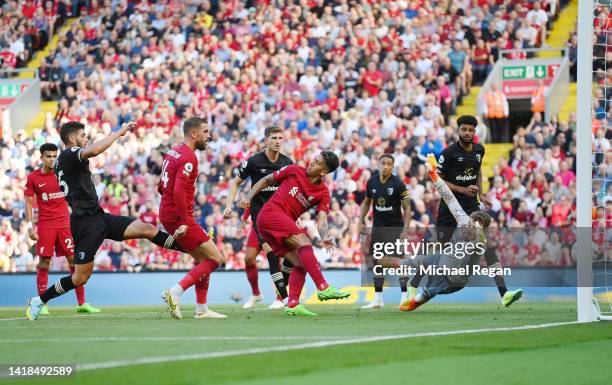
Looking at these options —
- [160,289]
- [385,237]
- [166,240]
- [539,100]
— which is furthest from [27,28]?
[166,240]

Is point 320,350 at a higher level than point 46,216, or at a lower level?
lower

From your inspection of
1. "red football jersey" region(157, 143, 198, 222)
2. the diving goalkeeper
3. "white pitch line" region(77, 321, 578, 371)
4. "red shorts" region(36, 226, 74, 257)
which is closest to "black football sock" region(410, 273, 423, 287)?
the diving goalkeeper

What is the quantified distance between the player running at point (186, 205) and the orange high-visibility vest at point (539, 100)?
14.3 meters

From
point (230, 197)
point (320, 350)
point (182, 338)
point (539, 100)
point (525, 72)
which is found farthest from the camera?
point (525, 72)

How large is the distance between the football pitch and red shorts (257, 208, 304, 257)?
107 cm

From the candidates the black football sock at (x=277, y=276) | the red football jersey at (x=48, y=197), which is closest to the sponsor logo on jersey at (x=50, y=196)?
the red football jersey at (x=48, y=197)

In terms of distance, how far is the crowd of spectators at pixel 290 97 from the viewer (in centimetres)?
2288

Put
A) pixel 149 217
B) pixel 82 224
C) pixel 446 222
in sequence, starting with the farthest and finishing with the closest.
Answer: pixel 149 217, pixel 446 222, pixel 82 224

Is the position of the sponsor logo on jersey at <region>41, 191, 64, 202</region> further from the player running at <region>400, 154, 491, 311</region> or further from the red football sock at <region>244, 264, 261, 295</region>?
the player running at <region>400, 154, 491, 311</region>

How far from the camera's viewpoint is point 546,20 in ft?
90.2

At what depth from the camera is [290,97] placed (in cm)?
2792

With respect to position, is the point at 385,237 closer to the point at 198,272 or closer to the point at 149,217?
the point at 198,272

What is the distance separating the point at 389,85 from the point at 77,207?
14.9m

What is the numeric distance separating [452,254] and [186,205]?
3.20 m
